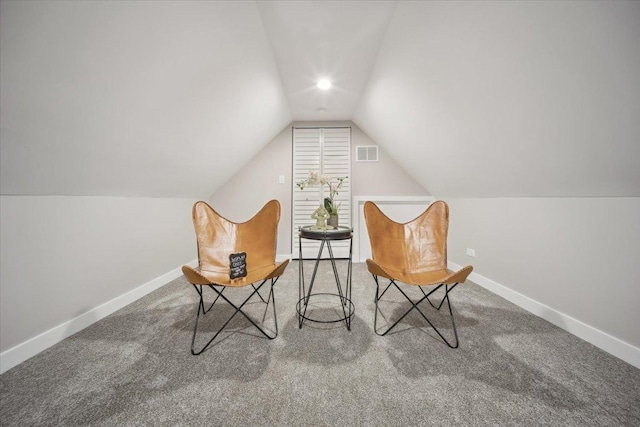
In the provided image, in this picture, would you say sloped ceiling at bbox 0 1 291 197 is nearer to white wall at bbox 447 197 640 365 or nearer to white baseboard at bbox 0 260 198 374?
white baseboard at bbox 0 260 198 374

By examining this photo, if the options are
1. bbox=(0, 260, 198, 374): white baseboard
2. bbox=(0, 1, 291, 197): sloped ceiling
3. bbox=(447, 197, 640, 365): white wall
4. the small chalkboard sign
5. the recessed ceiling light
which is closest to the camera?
bbox=(0, 1, 291, 197): sloped ceiling

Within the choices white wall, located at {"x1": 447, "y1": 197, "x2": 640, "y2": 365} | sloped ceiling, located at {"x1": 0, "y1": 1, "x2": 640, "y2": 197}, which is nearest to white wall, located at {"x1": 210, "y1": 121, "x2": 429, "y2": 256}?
sloped ceiling, located at {"x1": 0, "y1": 1, "x2": 640, "y2": 197}

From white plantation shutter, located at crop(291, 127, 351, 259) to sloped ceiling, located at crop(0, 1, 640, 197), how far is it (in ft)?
4.09

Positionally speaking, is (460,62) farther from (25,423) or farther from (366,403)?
(25,423)

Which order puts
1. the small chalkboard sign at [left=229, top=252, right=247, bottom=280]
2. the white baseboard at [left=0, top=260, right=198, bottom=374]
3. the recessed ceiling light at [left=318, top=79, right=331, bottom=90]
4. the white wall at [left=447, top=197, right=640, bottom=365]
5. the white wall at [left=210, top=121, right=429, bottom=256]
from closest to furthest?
the white baseboard at [left=0, top=260, right=198, bottom=374] → the white wall at [left=447, top=197, right=640, bottom=365] → the small chalkboard sign at [left=229, top=252, right=247, bottom=280] → the recessed ceiling light at [left=318, top=79, right=331, bottom=90] → the white wall at [left=210, top=121, right=429, bottom=256]

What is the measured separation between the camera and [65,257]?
172 centimetres

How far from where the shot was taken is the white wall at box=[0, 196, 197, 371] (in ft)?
4.64

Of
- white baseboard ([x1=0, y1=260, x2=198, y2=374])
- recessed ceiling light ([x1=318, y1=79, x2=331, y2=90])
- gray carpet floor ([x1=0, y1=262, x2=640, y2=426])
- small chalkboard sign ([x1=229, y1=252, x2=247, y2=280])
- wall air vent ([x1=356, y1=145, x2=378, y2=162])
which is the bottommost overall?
gray carpet floor ([x1=0, y1=262, x2=640, y2=426])

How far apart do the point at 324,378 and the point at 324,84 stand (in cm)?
292

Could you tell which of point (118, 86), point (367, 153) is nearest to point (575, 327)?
point (367, 153)

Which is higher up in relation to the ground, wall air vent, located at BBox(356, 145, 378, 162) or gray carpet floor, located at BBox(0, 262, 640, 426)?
wall air vent, located at BBox(356, 145, 378, 162)

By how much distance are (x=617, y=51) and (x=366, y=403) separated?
1.97 metres

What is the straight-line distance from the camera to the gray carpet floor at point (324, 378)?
1062mm

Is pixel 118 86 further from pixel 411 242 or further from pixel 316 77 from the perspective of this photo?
pixel 411 242
